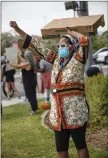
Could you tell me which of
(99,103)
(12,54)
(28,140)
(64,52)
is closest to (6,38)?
(12,54)

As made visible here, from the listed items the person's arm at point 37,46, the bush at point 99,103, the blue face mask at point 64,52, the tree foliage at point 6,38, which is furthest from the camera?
the tree foliage at point 6,38

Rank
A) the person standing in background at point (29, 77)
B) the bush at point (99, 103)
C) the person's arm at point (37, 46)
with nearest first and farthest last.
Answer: the person's arm at point (37, 46), the bush at point (99, 103), the person standing in background at point (29, 77)

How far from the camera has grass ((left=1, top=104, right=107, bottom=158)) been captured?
559 centimetres

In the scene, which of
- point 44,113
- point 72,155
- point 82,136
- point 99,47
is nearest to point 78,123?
point 82,136

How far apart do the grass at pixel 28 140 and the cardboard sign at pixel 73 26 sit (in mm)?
1760

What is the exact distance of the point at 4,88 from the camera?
14383 millimetres

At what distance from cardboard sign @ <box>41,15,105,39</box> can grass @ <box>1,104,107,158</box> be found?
1.76m

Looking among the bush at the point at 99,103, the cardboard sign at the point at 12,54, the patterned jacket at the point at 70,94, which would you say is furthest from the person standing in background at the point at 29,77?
the patterned jacket at the point at 70,94

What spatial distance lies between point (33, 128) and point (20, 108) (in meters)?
3.25

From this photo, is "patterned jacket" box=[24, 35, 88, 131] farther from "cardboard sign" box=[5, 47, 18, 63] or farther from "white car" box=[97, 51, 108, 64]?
"white car" box=[97, 51, 108, 64]

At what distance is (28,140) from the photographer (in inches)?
253

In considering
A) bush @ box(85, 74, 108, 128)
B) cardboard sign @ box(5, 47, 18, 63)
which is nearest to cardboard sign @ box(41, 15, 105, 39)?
bush @ box(85, 74, 108, 128)

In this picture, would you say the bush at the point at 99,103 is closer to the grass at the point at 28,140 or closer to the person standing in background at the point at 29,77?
the grass at the point at 28,140

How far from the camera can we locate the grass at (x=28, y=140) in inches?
220
